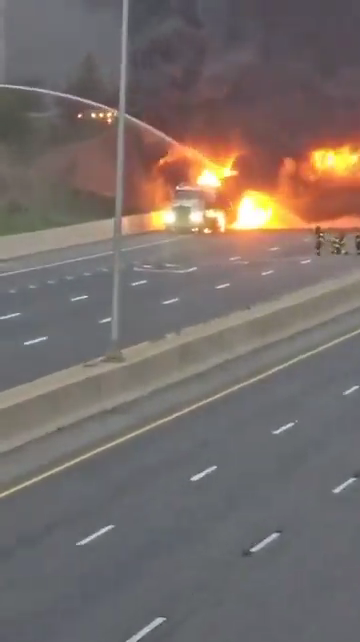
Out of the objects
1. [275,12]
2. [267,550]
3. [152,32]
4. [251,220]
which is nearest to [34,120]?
[152,32]

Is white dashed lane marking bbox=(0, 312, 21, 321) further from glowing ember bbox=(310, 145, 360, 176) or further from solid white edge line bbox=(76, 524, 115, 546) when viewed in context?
glowing ember bbox=(310, 145, 360, 176)

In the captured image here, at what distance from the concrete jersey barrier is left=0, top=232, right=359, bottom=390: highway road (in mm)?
1801

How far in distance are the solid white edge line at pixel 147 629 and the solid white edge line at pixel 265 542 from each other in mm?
3174

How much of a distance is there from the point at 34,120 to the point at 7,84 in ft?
11.7

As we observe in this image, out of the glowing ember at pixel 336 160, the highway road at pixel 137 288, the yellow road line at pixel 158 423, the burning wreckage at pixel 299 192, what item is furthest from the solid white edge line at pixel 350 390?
the glowing ember at pixel 336 160

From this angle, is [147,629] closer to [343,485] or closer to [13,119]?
[343,485]

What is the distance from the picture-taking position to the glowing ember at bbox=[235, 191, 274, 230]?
88.2 m

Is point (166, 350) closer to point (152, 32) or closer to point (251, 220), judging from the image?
point (251, 220)

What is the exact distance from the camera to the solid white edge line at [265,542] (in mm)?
16891

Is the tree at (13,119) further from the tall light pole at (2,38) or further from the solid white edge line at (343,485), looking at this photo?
the solid white edge line at (343,485)

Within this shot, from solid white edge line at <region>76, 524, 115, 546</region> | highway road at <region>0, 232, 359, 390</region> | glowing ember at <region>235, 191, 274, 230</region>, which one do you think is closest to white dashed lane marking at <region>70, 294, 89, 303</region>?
highway road at <region>0, 232, 359, 390</region>

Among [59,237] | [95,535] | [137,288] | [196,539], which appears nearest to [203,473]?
[196,539]

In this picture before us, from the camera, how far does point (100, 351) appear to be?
3344 cm

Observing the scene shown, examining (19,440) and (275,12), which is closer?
(19,440)
